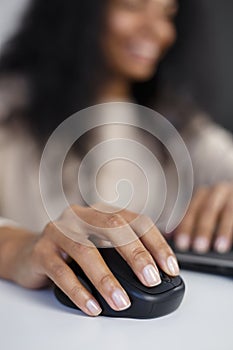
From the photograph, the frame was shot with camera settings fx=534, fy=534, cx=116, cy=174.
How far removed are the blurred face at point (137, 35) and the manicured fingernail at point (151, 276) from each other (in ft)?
1.89

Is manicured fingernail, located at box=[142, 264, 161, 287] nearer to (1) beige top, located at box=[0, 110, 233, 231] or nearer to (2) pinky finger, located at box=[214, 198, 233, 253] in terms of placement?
(2) pinky finger, located at box=[214, 198, 233, 253]

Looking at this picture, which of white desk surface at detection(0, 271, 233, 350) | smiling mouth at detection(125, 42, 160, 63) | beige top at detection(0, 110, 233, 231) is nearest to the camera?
white desk surface at detection(0, 271, 233, 350)

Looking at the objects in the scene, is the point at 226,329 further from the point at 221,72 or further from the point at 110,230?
the point at 221,72

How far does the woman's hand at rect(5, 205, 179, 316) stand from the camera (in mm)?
461

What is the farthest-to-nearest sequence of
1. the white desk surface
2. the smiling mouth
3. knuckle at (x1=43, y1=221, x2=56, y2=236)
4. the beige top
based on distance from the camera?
the smiling mouth < the beige top < knuckle at (x1=43, y1=221, x2=56, y2=236) < the white desk surface

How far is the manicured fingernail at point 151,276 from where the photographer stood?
46 centimetres

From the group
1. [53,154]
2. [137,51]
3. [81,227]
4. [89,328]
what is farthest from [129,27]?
[89,328]

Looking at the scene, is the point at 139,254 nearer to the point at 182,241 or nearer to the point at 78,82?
the point at 182,241

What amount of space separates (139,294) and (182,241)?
156mm

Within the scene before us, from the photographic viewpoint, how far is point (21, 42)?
91 centimetres

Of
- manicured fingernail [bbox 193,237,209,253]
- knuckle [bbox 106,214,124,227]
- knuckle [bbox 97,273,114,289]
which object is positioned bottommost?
manicured fingernail [bbox 193,237,209,253]

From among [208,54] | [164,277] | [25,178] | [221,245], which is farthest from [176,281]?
[208,54]

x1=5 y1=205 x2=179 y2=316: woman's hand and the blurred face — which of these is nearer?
x1=5 y1=205 x2=179 y2=316: woman's hand

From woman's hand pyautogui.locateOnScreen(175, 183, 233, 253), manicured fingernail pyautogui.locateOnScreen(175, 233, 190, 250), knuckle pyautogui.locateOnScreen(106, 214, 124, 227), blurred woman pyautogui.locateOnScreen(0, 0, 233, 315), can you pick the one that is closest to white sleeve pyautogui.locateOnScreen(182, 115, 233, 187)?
blurred woman pyautogui.locateOnScreen(0, 0, 233, 315)
